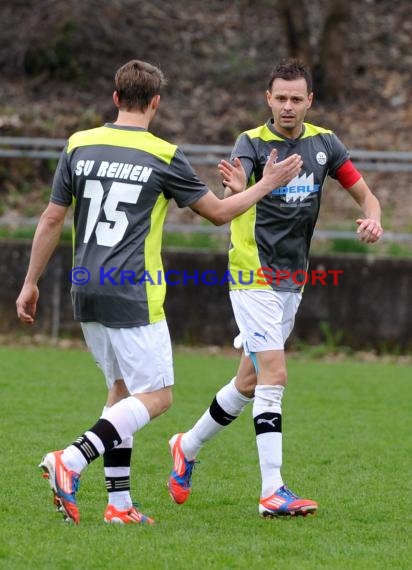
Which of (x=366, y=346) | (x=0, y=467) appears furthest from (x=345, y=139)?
(x=0, y=467)

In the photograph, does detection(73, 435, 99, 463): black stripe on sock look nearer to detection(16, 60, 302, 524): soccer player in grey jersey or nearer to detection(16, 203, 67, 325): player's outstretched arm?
detection(16, 60, 302, 524): soccer player in grey jersey

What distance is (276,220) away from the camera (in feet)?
19.0

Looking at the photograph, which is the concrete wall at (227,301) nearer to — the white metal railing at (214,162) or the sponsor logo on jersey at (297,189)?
the white metal railing at (214,162)

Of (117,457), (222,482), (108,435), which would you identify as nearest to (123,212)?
(108,435)

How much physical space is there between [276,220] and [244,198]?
745 millimetres

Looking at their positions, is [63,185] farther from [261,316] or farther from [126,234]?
[261,316]

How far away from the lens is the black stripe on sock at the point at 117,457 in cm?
518

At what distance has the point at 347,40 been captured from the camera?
61.8 ft

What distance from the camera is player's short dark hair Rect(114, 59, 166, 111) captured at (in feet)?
16.0

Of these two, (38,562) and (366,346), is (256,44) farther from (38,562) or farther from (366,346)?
(38,562)

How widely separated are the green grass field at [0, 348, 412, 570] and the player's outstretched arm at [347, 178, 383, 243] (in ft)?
4.35

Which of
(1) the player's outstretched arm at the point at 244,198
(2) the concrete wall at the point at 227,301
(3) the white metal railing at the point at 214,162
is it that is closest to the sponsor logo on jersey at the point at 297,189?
(1) the player's outstretched arm at the point at 244,198

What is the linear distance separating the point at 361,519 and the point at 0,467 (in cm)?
205

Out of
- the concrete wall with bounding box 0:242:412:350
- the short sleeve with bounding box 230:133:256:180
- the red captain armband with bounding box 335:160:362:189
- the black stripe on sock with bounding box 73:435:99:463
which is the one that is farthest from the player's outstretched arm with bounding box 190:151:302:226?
the concrete wall with bounding box 0:242:412:350
